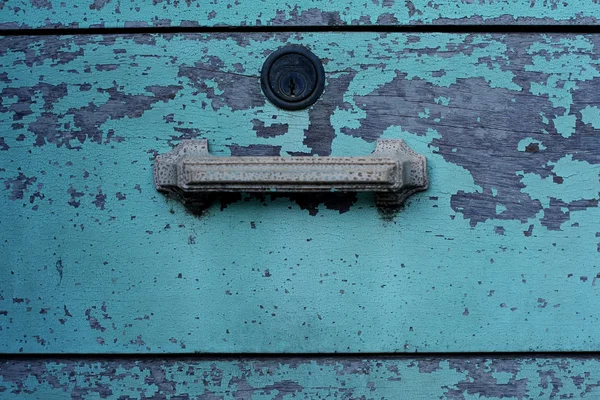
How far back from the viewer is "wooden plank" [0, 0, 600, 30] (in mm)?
584

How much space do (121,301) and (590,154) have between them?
0.56 meters

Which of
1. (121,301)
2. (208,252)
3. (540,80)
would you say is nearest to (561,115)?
(540,80)

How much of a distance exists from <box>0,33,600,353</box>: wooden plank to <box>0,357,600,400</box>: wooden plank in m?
0.02

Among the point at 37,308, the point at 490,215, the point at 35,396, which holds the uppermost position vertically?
the point at 490,215

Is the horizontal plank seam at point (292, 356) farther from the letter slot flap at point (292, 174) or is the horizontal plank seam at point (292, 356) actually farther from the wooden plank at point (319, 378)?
the letter slot flap at point (292, 174)

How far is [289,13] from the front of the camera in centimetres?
59

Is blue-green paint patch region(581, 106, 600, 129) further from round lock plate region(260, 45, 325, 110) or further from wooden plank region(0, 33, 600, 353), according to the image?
round lock plate region(260, 45, 325, 110)

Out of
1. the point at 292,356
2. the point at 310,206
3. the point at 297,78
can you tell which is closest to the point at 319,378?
the point at 292,356

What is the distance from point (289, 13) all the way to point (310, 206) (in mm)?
222

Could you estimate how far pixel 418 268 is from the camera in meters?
0.59

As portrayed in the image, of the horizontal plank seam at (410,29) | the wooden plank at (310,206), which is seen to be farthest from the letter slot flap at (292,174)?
the horizontal plank seam at (410,29)

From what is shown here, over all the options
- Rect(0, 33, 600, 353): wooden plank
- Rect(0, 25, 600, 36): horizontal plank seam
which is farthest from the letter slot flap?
Rect(0, 25, 600, 36): horizontal plank seam

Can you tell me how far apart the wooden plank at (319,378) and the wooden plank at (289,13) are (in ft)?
1.27

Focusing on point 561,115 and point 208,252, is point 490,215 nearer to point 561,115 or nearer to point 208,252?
point 561,115
